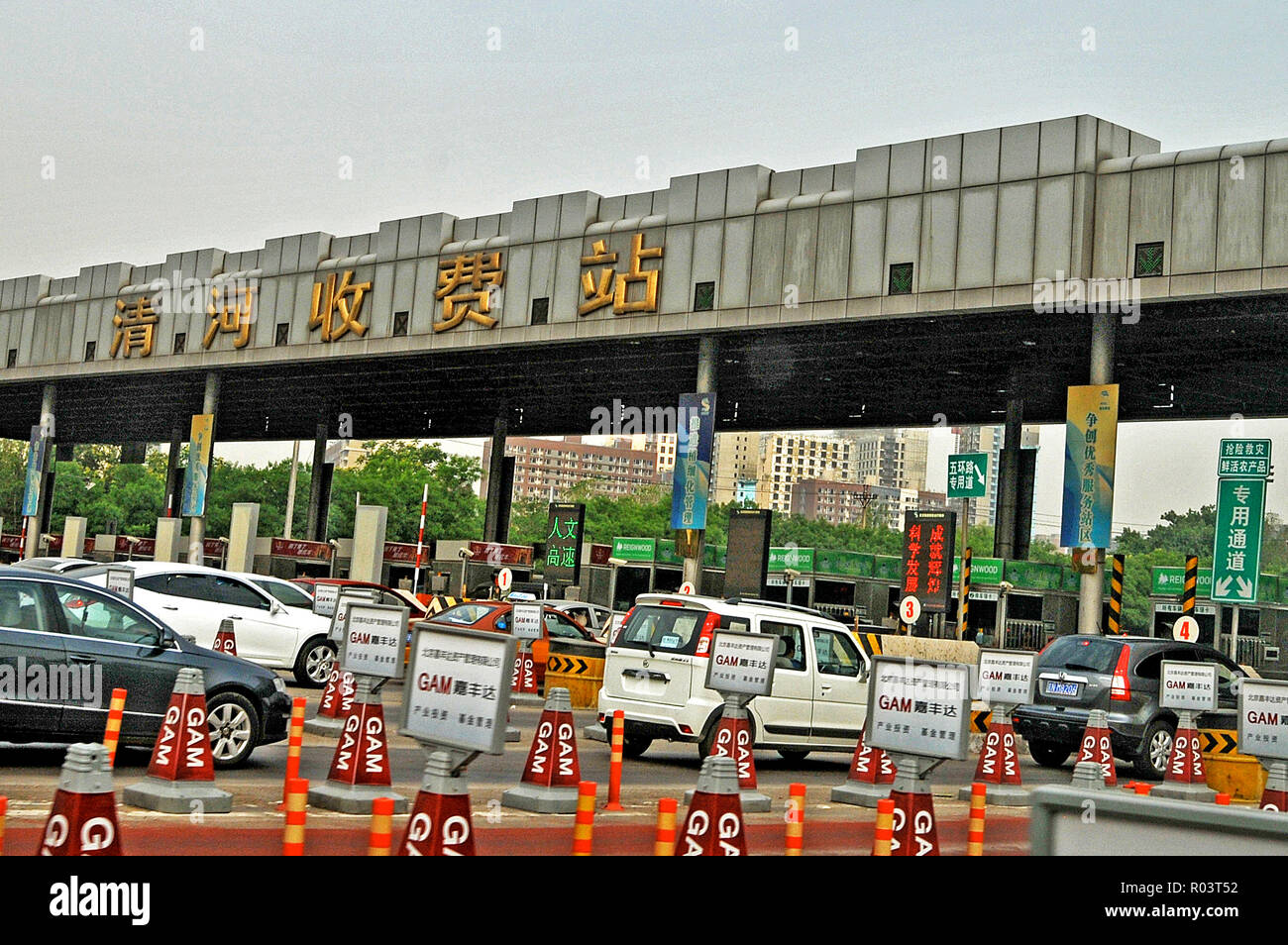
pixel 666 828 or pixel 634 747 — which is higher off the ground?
pixel 666 828

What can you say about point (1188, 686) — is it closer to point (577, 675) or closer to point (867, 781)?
point (867, 781)

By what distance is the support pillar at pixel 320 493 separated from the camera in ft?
205

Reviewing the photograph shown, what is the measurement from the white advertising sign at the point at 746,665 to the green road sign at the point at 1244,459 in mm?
16401

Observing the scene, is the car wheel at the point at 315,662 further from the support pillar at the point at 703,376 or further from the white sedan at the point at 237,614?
the support pillar at the point at 703,376

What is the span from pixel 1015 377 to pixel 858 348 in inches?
237

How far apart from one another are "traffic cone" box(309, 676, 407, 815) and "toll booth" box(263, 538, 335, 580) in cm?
4839

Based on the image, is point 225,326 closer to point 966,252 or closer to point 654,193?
point 654,193

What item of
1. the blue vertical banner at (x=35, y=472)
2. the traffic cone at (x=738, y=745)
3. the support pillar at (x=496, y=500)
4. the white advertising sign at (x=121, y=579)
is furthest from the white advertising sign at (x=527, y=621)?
the blue vertical banner at (x=35, y=472)

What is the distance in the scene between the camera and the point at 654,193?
37.4 m

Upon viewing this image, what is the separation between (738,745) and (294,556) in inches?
1886

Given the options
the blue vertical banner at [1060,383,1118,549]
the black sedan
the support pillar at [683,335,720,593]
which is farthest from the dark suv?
the support pillar at [683,335,720,593]

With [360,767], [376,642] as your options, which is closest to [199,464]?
[376,642]

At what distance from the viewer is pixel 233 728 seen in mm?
12703

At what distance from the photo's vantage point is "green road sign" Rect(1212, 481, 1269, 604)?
2592cm
